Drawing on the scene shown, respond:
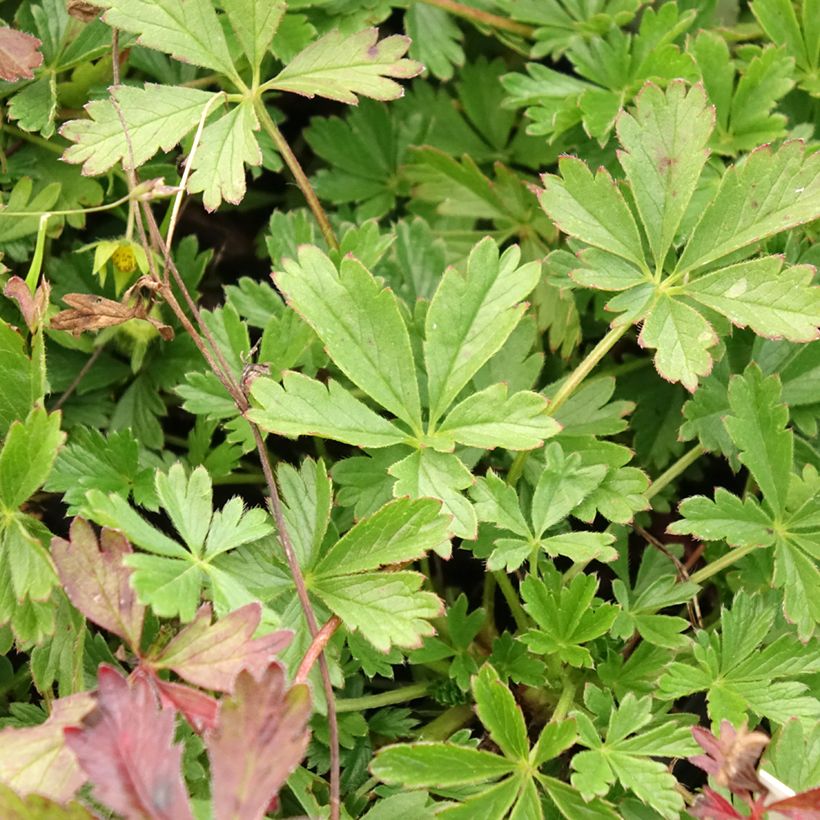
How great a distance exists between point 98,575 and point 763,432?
0.96 m

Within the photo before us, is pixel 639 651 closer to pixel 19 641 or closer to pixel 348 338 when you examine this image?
pixel 348 338

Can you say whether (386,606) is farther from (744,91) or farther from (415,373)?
(744,91)

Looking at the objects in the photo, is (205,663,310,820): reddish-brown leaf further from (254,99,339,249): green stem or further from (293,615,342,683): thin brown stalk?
(254,99,339,249): green stem

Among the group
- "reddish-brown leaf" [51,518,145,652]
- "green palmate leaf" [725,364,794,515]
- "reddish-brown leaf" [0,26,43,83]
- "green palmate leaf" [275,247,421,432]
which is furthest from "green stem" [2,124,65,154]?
"green palmate leaf" [725,364,794,515]

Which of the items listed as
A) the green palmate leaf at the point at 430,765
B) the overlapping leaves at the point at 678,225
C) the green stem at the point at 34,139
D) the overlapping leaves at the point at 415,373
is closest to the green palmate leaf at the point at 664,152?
the overlapping leaves at the point at 678,225

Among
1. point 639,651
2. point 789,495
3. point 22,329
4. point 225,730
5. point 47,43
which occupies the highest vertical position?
point 47,43

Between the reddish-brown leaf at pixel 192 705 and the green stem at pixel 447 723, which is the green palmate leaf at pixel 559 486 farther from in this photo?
the reddish-brown leaf at pixel 192 705

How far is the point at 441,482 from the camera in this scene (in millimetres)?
1273

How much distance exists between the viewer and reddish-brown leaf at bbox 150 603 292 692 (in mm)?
1031

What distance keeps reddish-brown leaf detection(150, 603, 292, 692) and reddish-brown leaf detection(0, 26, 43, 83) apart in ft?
3.06

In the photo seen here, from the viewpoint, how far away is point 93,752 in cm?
90

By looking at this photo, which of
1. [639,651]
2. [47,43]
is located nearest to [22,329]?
[47,43]

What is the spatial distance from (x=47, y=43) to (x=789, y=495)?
1433 millimetres

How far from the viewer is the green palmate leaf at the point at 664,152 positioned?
1364 millimetres
